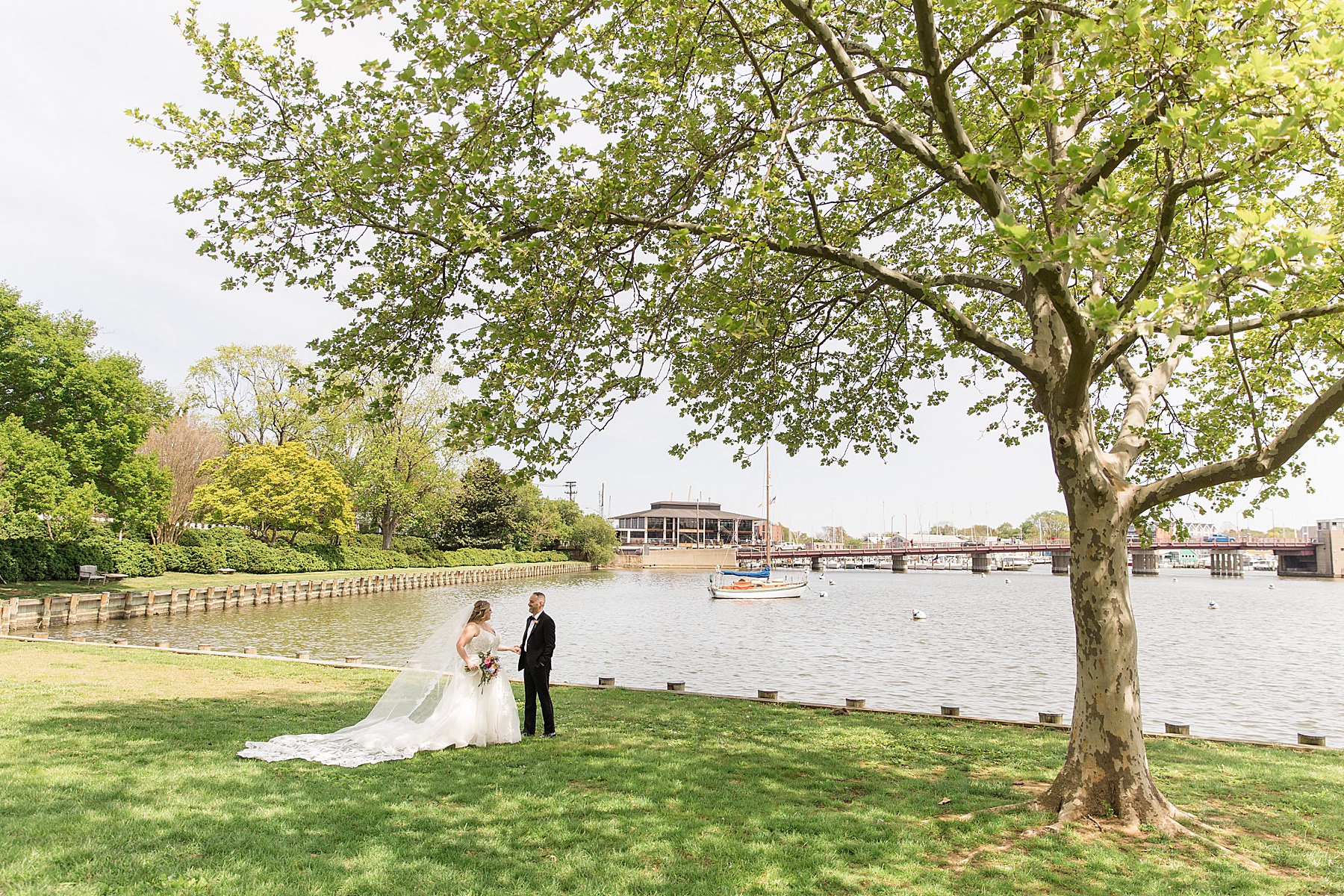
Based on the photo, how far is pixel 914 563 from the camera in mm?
171750

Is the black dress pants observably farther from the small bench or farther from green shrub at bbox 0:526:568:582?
green shrub at bbox 0:526:568:582

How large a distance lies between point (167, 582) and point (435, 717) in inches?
1452

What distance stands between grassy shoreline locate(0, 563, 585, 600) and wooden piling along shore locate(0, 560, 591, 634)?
1.21 meters

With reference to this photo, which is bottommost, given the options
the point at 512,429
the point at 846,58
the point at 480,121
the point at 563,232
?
the point at 512,429

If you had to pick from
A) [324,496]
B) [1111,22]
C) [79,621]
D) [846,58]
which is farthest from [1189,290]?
[324,496]

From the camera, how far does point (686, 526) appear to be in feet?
518

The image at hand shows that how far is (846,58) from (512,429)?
4.87 meters

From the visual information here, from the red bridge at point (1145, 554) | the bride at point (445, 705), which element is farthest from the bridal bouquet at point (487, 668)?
the red bridge at point (1145, 554)

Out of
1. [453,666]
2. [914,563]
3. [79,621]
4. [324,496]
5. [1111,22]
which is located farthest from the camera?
[914,563]

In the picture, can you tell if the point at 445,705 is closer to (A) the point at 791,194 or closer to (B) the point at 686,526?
(A) the point at 791,194

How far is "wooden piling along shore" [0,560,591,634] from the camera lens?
82.3ft

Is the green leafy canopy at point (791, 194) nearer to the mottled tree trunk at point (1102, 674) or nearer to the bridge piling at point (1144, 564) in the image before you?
the mottled tree trunk at point (1102, 674)

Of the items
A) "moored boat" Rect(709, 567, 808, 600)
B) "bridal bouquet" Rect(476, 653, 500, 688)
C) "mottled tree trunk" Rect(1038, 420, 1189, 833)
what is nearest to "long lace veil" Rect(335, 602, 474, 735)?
"bridal bouquet" Rect(476, 653, 500, 688)

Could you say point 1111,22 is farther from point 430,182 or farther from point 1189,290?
point 430,182
